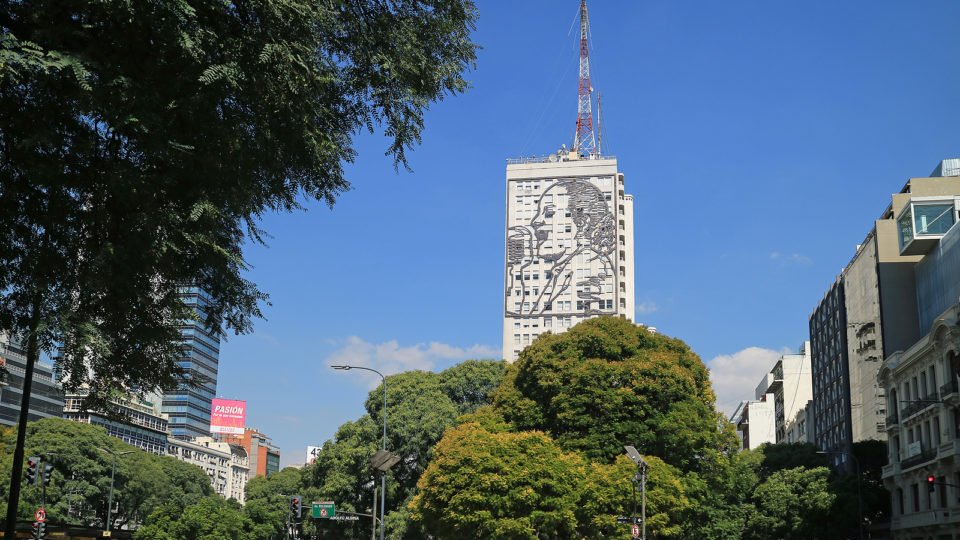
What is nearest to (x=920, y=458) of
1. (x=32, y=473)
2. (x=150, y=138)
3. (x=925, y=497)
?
(x=925, y=497)

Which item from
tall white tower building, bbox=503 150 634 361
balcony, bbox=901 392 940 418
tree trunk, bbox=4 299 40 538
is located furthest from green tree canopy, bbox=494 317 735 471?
tall white tower building, bbox=503 150 634 361

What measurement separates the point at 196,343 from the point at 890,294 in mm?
137189

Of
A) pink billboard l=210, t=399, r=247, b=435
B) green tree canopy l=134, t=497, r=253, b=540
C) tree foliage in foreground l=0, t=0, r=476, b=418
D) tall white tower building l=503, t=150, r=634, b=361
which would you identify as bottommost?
green tree canopy l=134, t=497, r=253, b=540

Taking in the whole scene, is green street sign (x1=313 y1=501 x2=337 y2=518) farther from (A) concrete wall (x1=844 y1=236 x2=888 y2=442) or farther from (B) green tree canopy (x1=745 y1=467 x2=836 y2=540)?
(A) concrete wall (x1=844 y1=236 x2=888 y2=442)

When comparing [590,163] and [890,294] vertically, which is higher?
[590,163]

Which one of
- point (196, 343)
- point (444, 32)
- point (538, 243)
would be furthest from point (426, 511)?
point (196, 343)

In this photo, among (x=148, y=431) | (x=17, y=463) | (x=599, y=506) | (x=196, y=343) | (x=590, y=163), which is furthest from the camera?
(x=196, y=343)

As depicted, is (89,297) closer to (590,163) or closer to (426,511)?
(426,511)

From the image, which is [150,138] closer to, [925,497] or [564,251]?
[925,497]

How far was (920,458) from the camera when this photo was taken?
55406 mm

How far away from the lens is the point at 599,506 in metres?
39.2

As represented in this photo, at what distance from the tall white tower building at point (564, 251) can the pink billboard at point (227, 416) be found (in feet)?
279

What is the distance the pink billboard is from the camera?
190 meters

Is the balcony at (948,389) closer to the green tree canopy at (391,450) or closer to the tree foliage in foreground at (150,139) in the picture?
the green tree canopy at (391,450)
